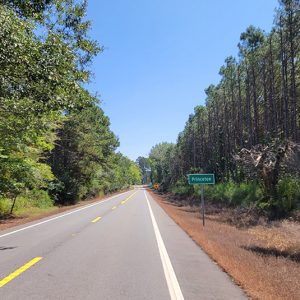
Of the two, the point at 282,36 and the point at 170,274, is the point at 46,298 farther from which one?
the point at 282,36

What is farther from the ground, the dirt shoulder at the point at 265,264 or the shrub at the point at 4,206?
the shrub at the point at 4,206

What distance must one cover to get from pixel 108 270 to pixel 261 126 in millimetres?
42103

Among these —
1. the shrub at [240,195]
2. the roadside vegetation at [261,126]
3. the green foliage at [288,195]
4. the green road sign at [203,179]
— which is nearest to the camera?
the green road sign at [203,179]

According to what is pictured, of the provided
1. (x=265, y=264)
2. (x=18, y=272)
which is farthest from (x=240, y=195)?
(x=18, y=272)

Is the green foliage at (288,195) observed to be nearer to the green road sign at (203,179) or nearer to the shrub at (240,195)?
the shrub at (240,195)

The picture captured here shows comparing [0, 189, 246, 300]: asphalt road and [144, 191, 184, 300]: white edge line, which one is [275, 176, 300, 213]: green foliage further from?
[144, 191, 184, 300]: white edge line

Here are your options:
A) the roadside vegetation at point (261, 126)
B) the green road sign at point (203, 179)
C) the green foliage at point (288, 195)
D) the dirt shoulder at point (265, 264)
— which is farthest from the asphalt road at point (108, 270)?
the roadside vegetation at point (261, 126)

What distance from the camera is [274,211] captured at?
23.4m

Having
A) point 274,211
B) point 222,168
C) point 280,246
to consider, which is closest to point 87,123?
point 222,168

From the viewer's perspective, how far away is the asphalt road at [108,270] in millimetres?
6754

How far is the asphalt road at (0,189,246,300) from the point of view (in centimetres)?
675

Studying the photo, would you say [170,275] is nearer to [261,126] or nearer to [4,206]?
[4,206]

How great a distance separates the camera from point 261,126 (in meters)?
47.8

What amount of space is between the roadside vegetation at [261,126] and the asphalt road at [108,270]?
41.0ft
